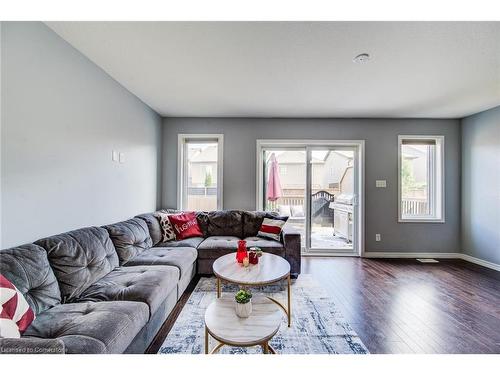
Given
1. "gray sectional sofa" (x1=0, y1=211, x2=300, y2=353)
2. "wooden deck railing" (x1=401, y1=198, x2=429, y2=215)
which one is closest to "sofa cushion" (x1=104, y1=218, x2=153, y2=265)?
"gray sectional sofa" (x1=0, y1=211, x2=300, y2=353)

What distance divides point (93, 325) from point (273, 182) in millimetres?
3297

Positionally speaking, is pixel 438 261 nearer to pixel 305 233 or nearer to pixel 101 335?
pixel 305 233

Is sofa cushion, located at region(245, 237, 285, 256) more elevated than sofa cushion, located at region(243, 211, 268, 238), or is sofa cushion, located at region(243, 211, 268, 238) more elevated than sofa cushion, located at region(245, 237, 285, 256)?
sofa cushion, located at region(243, 211, 268, 238)

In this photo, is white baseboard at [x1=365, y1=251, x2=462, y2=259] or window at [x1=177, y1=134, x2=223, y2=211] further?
window at [x1=177, y1=134, x2=223, y2=211]

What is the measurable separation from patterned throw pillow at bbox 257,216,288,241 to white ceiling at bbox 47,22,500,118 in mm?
1804

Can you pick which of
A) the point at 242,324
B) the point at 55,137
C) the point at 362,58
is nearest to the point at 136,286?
the point at 242,324

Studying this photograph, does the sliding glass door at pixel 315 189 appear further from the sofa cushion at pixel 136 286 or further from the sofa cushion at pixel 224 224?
the sofa cushion at pixel 136 286

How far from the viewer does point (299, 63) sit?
2252 millimetres

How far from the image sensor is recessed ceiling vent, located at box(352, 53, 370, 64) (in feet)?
6.82

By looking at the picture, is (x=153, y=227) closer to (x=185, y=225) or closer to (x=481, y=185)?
(x=185, y=225)

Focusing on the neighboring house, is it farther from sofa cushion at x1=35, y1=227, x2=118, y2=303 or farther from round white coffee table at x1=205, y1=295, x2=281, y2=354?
sofa cushion at x1=35, y1=227, x2=118, y2=303

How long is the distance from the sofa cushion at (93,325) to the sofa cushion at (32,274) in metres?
0.08

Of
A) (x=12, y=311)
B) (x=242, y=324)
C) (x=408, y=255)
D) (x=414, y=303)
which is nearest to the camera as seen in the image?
(x=12, y=311)
